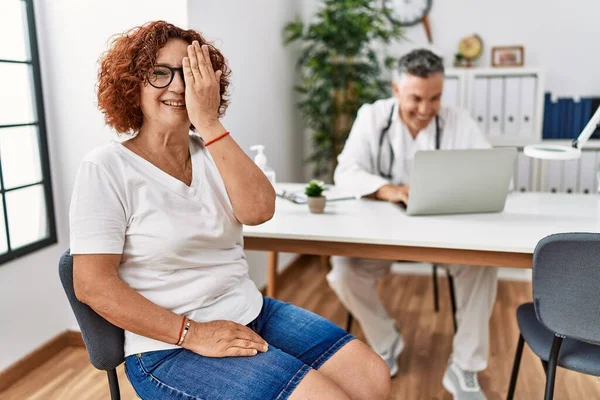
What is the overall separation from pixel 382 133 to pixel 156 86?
1.31m

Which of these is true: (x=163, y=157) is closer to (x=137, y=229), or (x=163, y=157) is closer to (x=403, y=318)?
(x=137, y=229)

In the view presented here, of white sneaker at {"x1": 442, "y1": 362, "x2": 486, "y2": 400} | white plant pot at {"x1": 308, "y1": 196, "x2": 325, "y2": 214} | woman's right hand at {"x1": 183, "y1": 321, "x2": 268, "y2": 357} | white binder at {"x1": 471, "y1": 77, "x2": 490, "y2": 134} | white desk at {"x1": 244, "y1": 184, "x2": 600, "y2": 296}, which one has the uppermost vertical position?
white binder at {"x1": 471, "y1": 77, "x2": 490, "y2": 134}

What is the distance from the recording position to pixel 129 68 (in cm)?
132

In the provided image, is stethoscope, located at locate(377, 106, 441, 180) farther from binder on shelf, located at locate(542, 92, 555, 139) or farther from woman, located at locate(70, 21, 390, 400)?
binder on shelf, located at locate(542, 92, 555, 139)

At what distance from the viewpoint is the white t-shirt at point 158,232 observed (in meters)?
1.22

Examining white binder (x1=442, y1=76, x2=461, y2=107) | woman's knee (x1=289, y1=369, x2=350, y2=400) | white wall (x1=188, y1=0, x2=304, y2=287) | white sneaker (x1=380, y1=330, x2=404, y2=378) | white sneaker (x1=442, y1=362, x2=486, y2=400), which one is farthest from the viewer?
white binder (x1=442, y1=76, x2=461, y2=107)

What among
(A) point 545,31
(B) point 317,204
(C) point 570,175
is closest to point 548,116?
(C) point 570,175

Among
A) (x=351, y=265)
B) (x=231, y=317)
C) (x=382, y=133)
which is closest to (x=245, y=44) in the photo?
(x=382, y=133)

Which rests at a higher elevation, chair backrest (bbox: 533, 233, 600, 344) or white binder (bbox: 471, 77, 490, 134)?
white binder (bbox: 471, 77, 490, 134)

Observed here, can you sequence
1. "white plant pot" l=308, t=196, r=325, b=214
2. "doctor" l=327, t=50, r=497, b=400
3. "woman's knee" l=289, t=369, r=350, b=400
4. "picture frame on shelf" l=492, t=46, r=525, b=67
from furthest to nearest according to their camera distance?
"picture frame on shelf" l=492, t=46, r=525, b=67, "doctor" l=327, t=50, r=497, b=400, "white plant pot" l=308, t=196, r=325, b=214, "woman's knee" l=289, t=369, r=350, b=400

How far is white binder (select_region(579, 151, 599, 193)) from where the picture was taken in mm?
3373

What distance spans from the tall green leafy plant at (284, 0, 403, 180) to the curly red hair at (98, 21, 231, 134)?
2171mm

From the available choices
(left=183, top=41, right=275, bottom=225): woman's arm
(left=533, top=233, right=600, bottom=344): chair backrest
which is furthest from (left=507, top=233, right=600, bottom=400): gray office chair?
(left=183, top=41, right=275, bottom=225): woman's arm

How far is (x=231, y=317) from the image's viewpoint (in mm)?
1365
